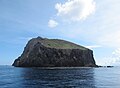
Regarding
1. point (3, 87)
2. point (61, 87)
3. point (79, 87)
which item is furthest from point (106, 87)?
point (3, 87)

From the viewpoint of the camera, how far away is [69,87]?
199 ft

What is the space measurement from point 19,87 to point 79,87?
1682 centimetres

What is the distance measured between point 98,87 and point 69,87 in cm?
871

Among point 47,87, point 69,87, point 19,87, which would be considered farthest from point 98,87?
point 19,87

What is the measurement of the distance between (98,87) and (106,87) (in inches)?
93.8

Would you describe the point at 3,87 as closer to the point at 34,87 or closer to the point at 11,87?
the point at 11,87

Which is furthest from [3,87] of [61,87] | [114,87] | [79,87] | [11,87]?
[114,87]

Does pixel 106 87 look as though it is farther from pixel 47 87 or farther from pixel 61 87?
pixel 47 87

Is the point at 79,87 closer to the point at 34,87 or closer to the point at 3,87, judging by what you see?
the point at 34,87

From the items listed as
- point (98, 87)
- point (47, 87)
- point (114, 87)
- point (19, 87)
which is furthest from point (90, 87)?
point (19, 87)

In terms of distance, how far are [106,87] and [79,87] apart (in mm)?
8132

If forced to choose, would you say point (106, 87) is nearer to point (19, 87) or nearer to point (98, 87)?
point (98, 87)

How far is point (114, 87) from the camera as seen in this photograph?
63.4m

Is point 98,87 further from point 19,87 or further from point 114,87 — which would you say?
point 19,87
